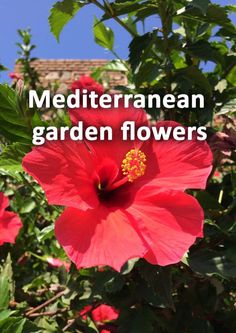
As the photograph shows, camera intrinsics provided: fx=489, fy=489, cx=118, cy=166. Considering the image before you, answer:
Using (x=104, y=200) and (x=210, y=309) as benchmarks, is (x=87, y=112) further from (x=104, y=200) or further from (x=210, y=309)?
(x=210, y=309)

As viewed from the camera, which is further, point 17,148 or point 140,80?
point 140,80

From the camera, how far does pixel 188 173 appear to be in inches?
37.8

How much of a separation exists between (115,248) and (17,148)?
0.30m

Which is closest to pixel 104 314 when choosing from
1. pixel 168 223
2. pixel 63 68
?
pixel 168 223

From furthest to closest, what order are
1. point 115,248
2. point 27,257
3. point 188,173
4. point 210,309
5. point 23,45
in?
point 23,45, point 27,257, point 210,309, point 188,173, point 115,248

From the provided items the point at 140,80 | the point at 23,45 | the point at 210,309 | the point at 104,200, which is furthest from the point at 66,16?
the point at 23,45

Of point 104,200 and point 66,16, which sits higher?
point 66,16

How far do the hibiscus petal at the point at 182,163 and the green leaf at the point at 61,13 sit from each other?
0.44 m

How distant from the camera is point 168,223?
90cm

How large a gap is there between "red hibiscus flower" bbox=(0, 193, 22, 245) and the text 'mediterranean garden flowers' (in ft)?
2.05

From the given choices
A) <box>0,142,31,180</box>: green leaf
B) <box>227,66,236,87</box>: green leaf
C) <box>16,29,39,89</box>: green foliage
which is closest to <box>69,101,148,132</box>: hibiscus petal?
<box>0,142,31,180</box>: green leaf

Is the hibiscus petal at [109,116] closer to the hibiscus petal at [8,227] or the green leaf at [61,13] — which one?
the green leaf at [61,13]

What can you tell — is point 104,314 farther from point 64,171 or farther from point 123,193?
point 64,171

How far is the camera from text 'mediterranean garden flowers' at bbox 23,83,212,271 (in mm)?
851
